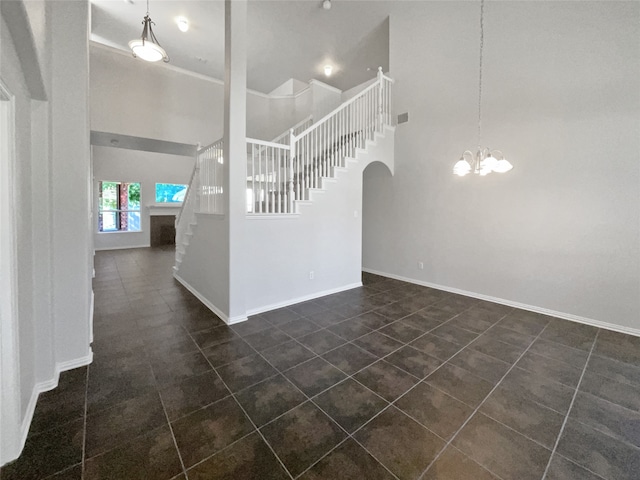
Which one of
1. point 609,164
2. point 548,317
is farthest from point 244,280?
point 609,164

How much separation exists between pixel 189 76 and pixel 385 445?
8.35 metres

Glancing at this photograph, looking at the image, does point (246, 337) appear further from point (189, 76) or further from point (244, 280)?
point (189, 76)

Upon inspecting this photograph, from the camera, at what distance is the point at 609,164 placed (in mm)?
3049

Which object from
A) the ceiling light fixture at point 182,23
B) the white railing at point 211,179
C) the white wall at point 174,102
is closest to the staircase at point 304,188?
the white railing at point 211,179

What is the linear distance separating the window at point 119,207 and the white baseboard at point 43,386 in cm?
844

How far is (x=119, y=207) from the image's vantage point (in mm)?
9055

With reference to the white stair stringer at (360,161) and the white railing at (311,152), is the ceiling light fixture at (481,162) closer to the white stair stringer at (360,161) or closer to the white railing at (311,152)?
the white stair stringer at (360,161)

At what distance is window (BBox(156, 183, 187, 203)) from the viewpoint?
9.66 meters

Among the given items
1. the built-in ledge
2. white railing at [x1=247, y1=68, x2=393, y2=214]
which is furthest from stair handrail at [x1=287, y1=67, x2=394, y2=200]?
the built-in ledge

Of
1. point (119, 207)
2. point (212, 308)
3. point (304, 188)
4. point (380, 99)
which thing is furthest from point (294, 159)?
point (119, 207)

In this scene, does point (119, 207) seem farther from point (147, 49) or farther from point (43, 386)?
point (43, 386)

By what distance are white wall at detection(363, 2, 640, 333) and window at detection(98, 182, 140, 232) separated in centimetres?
914

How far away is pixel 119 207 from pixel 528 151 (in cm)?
1131

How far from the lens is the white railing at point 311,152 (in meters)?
3.56
